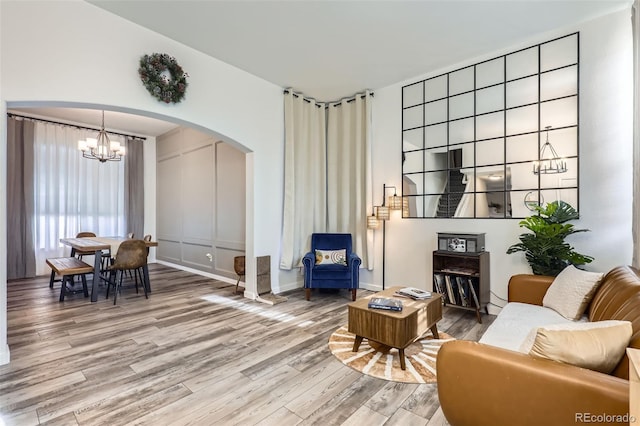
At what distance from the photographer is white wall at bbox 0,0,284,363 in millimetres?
2416

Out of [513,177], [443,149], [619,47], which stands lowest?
[513,177]

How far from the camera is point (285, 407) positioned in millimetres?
1867

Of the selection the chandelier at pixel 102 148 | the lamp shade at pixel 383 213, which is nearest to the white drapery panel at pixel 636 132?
the lamp shade at pixel 383 213

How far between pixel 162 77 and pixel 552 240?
4446 mm

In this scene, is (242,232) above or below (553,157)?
below

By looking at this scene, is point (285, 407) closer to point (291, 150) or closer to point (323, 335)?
point (323, 335)

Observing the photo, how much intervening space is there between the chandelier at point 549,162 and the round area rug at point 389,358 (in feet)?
7.07

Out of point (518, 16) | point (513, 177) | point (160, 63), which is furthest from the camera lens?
point (513, 177)

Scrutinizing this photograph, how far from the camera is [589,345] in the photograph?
4.12ft

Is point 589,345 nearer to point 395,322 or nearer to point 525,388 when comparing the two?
point 525,388

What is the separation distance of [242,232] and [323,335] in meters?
2.61

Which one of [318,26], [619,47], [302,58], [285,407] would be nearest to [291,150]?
[302,58]

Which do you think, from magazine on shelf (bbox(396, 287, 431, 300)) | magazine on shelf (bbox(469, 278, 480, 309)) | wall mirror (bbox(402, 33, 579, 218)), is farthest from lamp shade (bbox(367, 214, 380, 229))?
magazine on shelf (bbox(396, 287, 431, 300))

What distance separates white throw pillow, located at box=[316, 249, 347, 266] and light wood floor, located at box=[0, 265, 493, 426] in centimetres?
71
